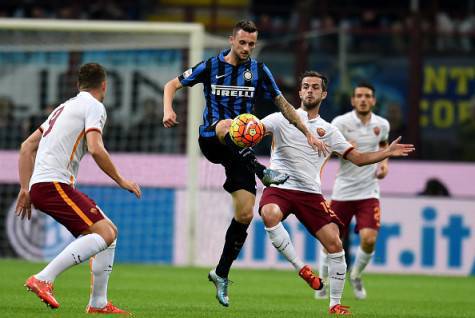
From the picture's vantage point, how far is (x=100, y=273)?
830 centimetres

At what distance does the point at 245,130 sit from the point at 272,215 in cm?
107

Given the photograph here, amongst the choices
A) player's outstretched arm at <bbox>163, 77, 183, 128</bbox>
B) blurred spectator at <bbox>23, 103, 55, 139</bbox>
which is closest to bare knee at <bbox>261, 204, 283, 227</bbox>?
player's outstretched arm at <bbox>163, 77, 183, 128</bbox>

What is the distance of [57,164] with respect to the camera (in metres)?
8.20

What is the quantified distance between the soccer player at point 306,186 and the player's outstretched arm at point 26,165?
7.49 feet

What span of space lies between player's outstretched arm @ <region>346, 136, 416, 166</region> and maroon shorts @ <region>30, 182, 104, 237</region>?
2.50 metres

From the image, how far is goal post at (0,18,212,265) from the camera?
54.2 feet

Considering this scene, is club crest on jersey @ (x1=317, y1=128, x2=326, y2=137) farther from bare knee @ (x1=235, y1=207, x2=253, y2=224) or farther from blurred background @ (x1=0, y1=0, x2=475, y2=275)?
blurred background @ (x1=0, y1=0, x2=475, y2=275)

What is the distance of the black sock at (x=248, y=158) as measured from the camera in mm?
9281

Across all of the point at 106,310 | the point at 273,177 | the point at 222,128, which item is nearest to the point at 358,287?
the point at 273,177

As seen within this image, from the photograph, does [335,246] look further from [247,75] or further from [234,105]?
[247,75]

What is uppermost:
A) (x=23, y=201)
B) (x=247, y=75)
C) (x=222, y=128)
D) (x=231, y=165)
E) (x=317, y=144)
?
(x=247, y=75)

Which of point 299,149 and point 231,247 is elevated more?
point 299,149

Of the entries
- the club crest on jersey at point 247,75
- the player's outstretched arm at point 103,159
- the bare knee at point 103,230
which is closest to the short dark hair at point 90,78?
the player's outstretched arm at point 103,159

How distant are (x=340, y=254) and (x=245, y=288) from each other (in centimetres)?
335
